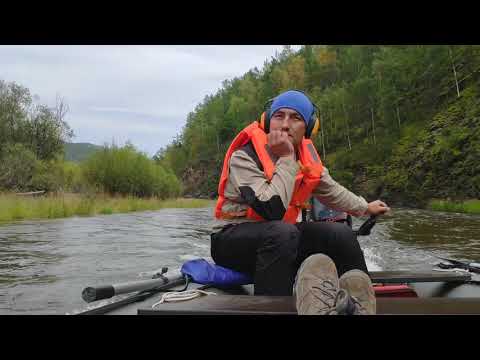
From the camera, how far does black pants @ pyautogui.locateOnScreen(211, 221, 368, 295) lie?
226 cm

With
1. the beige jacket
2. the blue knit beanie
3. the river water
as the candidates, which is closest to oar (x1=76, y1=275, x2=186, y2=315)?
the beige jacket

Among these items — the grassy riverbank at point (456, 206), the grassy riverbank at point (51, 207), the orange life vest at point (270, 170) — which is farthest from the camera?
the grassy riverbank at point (456, 206)

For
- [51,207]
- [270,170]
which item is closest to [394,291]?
[270,170]

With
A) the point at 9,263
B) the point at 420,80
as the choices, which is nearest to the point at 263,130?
the point at 9,263

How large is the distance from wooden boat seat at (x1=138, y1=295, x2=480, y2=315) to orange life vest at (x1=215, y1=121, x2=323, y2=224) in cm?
60

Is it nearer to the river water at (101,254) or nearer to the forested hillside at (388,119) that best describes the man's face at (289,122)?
the river water at (101,254)

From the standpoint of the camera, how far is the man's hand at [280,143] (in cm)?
235

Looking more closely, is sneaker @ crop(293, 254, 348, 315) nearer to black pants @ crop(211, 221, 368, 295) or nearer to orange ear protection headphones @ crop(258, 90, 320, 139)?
black pants @ crop(211, 221, 368, 295)

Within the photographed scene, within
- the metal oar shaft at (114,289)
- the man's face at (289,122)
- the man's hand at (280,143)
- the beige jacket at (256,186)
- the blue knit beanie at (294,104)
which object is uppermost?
the blue knit beanie at (294,104)

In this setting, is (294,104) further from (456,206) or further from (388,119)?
(388,119)

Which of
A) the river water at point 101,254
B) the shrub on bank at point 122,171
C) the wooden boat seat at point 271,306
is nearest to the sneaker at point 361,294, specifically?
the wooden boat seat at point 271,306

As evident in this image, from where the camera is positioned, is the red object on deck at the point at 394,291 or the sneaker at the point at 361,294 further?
the red object on deck at the point at 394,291
